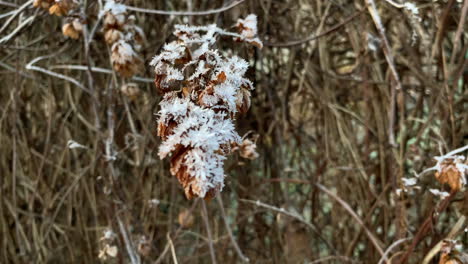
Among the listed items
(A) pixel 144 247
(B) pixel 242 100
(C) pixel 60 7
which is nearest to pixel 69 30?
(C) pixel 60 7

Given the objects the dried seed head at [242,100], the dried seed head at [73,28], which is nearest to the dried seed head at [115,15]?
the dried seed head at [73,28]

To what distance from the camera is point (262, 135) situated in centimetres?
180

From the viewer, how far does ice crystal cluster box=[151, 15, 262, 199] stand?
669 mm

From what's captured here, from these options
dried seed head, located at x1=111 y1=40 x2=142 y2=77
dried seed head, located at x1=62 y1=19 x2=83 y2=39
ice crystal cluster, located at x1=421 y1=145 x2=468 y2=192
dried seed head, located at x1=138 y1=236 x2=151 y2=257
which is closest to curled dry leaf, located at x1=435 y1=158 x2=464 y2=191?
ice crystal cluster, located at x1=421 y1=145 x2=468 y2=192

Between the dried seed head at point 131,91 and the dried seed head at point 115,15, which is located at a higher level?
the dried seed head at point 115,15

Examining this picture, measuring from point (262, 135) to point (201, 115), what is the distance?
1.11 meters

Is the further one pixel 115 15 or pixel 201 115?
pixel 115 15

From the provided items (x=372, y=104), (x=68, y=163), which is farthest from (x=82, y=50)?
(x=372, y=104)

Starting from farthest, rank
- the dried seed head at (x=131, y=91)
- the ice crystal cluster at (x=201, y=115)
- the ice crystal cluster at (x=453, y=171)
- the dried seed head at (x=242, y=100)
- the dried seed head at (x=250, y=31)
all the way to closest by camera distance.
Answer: the dried seed head at (x=131, y=91)
the dried seed head at (x=250, y=31)
the ice crystal cluster at (x=453, y=171)
the dried seed head at (x=242, y=100)
the ice crystal cluster at (x=201, y=115)

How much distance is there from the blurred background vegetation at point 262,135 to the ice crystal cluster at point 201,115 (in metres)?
0.81

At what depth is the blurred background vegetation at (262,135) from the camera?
5.35ft

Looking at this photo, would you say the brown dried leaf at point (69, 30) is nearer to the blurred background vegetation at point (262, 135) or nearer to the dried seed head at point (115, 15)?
the dried seed head at point (115, 15)

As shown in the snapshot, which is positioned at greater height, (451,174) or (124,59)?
(124,59)

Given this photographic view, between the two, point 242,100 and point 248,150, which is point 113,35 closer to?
point 248,150
